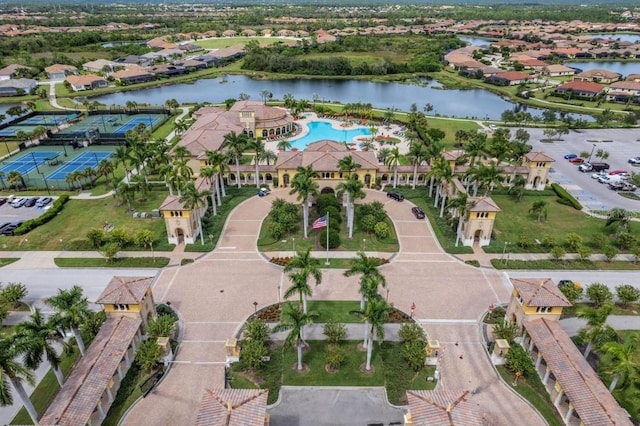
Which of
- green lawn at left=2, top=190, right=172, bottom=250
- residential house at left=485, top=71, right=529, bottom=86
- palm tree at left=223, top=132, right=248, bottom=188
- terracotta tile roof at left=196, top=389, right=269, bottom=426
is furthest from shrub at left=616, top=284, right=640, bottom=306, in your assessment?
residential house at left=485, top=71, right=529, bottom=86

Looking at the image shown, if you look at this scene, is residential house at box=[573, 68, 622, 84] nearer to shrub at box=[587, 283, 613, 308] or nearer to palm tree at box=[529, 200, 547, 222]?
palm tree at box=[529, 200, 547, 222]

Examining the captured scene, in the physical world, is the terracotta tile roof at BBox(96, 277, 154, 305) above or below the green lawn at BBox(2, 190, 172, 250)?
above

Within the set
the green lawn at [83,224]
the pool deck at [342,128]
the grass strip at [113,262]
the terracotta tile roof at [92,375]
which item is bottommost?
the green lawn at [83,224]

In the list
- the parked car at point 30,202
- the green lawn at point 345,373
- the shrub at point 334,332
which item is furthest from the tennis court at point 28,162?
the shrub at point 334,332

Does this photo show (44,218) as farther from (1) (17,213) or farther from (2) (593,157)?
(2) (593,157)

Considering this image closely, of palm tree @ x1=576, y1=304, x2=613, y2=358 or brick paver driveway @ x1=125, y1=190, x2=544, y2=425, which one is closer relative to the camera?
brick paver driveway @ x1=125, y1=190, x2=544, y2=425

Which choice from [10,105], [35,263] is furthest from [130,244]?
[10,105]

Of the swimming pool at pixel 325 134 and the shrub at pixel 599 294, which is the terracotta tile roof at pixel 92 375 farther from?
the swimming pool at pixel 325 134
